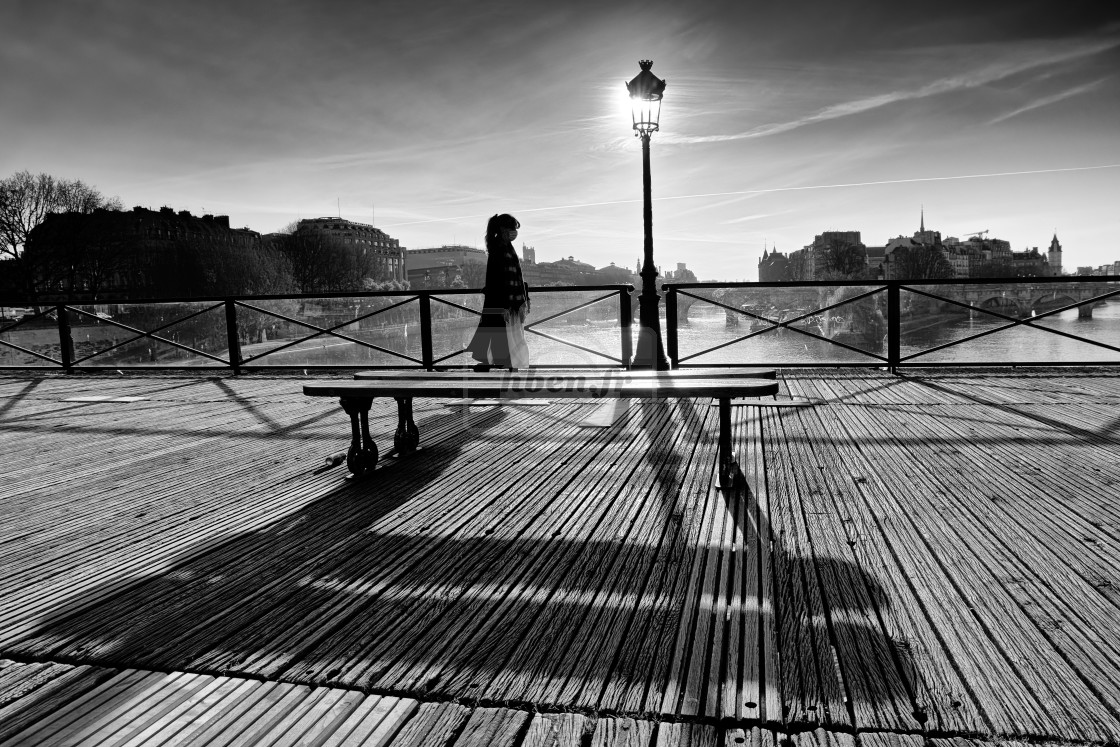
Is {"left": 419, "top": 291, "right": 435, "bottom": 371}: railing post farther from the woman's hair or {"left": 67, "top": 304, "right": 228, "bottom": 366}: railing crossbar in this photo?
{"left": 67, "top": 304, "right": 228, "bottom": 366}: railing crossbar

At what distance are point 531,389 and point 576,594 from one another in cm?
199

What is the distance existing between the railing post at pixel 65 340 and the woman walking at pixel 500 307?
7.77 meters

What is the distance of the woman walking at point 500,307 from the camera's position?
7.24m

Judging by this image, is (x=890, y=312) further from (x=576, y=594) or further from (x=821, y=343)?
(x=576, y=594)

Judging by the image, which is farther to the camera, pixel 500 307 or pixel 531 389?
pixel 500 307

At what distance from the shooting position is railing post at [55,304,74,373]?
11.0 meters

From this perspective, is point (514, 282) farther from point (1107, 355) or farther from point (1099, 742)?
point (1107, 355)

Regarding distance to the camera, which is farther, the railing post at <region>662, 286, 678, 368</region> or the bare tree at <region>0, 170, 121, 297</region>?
the bare tree at <region>0, 170, 121, 297</region>

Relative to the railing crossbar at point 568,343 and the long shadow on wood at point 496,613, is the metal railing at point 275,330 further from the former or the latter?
the long shadow on wood at point 496,613

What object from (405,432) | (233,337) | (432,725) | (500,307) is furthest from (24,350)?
(432,725)

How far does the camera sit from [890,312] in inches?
341

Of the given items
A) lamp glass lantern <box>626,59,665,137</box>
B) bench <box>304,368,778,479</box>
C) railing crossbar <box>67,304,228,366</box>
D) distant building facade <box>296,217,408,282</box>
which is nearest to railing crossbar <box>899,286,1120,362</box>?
lamp glass lantern <box>626,59,665,137</box>

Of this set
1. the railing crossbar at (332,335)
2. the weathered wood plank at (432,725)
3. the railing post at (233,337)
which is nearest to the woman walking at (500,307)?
the railing crossbar at (332,335)

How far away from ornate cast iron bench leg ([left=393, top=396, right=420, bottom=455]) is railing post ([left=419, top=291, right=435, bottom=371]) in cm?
469
